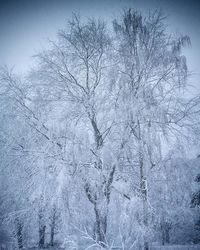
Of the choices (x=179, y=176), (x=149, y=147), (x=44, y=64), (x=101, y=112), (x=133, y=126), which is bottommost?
(x=179, y=176)

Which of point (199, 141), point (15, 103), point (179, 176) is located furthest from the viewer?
point (15, 103)

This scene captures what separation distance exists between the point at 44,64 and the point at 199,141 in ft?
16.1

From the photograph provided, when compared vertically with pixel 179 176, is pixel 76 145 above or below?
above

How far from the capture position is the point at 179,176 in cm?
561

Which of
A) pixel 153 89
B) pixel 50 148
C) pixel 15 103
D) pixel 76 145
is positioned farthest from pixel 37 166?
pixel 153 89

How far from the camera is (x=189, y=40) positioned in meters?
5.65

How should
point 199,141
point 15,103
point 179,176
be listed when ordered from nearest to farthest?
point 199,141 → point 179,176 → point 15,103

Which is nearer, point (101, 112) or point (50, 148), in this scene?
point (50, 148)

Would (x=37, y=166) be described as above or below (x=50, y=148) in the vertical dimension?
→ below

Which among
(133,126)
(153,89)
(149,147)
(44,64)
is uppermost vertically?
(44,64)

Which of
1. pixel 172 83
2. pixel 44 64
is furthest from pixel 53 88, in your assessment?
pixel 172 83

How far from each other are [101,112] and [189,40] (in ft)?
10.4

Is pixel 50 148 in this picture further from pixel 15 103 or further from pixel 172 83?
pixel 172 83

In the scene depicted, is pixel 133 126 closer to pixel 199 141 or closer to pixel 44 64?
pixel 199 141
